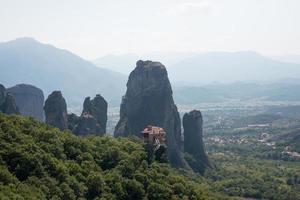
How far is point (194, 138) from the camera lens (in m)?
110

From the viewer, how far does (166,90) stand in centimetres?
10962

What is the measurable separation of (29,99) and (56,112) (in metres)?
48.1

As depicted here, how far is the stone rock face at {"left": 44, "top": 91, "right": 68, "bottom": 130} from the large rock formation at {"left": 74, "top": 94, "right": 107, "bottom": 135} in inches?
104

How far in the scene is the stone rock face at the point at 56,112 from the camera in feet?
302

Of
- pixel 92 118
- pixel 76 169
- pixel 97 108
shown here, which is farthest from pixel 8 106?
pixel 76 169

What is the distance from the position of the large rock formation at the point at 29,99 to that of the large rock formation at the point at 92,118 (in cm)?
3510

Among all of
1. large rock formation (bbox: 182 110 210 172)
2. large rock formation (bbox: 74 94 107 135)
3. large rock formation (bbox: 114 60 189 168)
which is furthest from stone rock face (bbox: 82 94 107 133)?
large rock formation (bbox: 182 110 210 172)

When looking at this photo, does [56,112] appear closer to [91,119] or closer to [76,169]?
[91,119]

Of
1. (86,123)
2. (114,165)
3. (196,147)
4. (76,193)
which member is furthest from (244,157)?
(76,193)

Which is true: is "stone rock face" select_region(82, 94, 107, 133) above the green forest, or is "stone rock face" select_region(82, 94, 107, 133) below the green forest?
above

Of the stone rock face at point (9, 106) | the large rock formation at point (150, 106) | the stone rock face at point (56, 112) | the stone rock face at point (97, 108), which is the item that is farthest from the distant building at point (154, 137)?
the stone rock face at point (97, 108)

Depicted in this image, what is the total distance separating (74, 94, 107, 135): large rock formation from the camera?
93.6 m

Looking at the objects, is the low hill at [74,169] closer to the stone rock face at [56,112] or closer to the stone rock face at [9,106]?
the stone rock face at [56,112]

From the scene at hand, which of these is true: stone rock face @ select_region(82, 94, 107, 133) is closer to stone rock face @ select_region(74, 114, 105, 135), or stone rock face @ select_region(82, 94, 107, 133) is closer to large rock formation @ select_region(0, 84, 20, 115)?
stone rock face @ select_region(74, 114, 105, 135)
